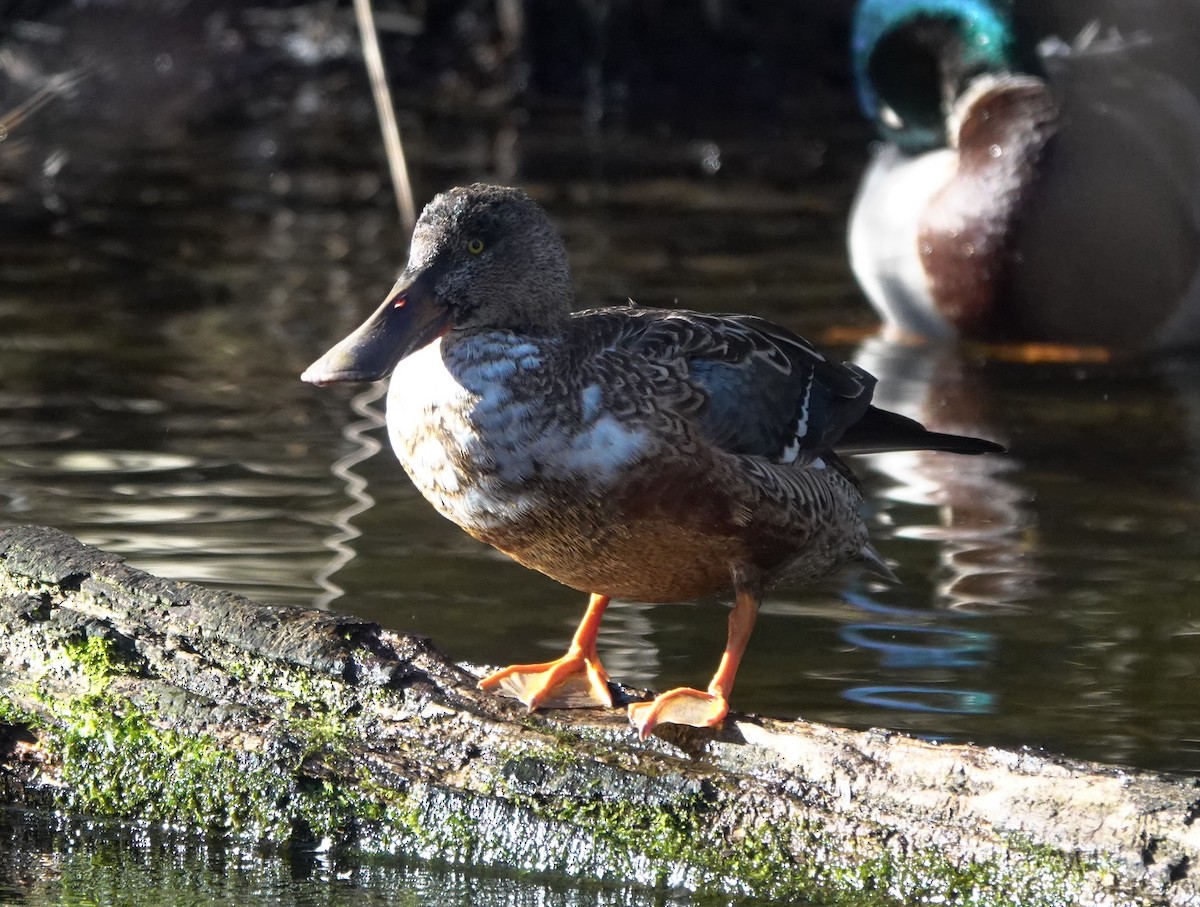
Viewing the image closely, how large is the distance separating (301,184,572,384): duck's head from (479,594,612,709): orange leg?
0.64 metres

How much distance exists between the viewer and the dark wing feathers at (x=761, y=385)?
3.63 meters

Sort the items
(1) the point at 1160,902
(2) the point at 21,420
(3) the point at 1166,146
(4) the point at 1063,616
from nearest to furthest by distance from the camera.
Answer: (1) the point at 1160,902, (4) the point at 1063,616, (2) the point at 21,420, (3) the point at 1166,146

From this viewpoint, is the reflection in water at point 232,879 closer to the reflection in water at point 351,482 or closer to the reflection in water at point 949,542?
the reflection in water at point 949,542

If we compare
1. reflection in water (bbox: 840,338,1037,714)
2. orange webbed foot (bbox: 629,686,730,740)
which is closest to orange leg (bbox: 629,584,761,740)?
orange webbed foot (bbox: 629,686,730,740)

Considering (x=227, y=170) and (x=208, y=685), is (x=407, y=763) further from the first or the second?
(x=227, y=170)

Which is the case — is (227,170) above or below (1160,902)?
above

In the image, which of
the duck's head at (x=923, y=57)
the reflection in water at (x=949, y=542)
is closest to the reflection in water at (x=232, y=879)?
the reflection in water at (x=949, y=542)

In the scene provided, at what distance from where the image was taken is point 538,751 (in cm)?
317

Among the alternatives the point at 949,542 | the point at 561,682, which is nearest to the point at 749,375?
the point at 561,682

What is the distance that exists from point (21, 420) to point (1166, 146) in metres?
4.41

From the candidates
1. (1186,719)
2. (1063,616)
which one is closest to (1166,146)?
(1063,616)

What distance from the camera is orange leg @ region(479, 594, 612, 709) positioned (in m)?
3.46

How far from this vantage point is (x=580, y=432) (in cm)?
341

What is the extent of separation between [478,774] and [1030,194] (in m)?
4.64
